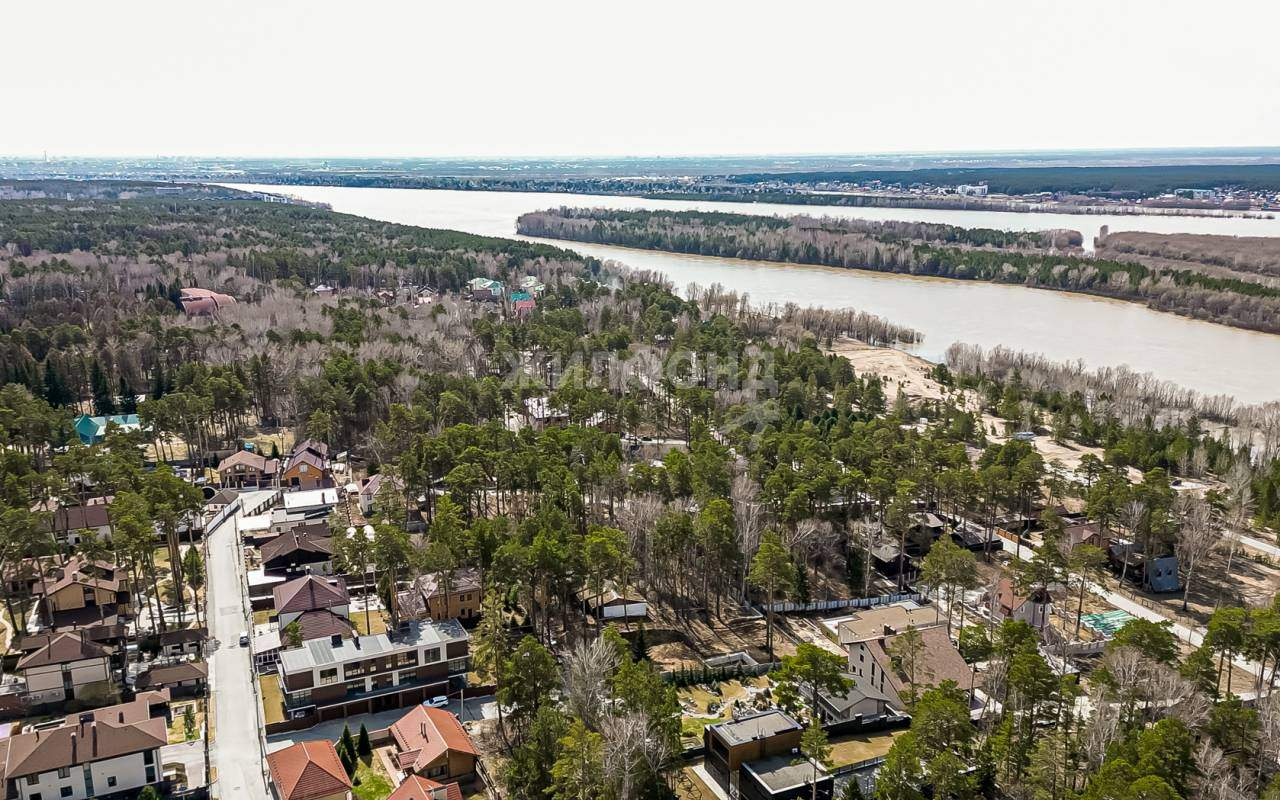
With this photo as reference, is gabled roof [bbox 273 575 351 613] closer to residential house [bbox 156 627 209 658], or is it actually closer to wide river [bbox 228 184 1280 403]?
residential house [bbox 156 627 209 658]

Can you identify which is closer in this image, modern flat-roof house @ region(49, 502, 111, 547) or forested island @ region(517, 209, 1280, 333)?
modern flat-roof house @ region(49, 502, 111, 547)

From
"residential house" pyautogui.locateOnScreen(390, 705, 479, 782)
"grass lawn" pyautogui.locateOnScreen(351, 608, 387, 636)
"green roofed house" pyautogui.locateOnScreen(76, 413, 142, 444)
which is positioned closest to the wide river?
"grass lawn" pyautogui.locateOnScreen(351, 608, 387, 636)

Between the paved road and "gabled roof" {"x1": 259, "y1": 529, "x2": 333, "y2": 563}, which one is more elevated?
"gabled roof" {"x1": 259, "y1": 529, "x2": 333, "y2": 563}

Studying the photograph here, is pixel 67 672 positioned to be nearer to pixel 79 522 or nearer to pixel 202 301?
pixel 79 522

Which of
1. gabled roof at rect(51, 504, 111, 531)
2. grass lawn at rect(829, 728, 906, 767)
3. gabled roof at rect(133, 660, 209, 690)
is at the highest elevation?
gabled roof at rect(51, 504, 111, 531)

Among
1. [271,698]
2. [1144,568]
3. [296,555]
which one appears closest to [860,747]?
[271,698]
